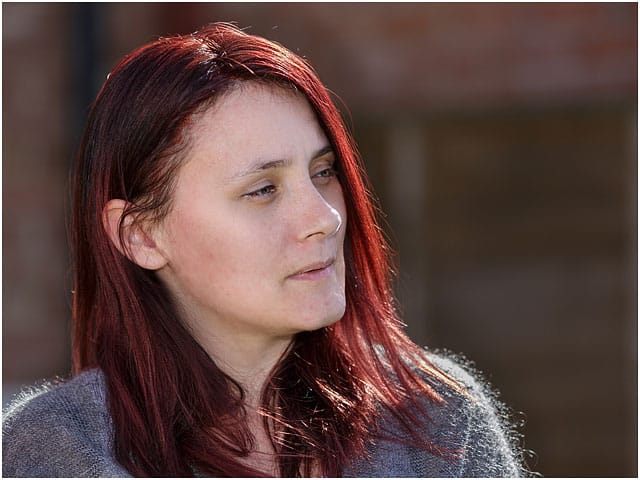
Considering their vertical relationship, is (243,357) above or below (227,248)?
below

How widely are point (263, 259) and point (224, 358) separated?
21 cm

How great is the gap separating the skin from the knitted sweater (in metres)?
0.22

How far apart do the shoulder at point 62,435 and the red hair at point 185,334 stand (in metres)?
0.03

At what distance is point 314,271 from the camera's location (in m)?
1.68

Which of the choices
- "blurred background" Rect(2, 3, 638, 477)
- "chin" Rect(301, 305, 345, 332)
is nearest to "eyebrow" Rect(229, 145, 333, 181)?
"chin" Rect(301, 305, 345, 332)

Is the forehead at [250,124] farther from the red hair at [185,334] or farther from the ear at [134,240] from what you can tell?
the ear at [134,240]

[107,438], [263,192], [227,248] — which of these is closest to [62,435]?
[107,438]

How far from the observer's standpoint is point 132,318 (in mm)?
1732

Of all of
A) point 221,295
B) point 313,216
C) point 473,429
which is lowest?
point 473,429

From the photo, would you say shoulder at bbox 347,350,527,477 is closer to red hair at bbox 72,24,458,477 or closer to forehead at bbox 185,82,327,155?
red hair at bbox 72,24,458,477

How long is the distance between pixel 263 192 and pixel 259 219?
0.04m

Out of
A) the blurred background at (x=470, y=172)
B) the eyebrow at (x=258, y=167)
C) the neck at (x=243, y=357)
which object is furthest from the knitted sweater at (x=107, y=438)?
the blurred background at (x=470, y=172)

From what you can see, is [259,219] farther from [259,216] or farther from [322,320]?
[322,320]

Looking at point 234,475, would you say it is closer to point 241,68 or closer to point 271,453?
point 271,453
